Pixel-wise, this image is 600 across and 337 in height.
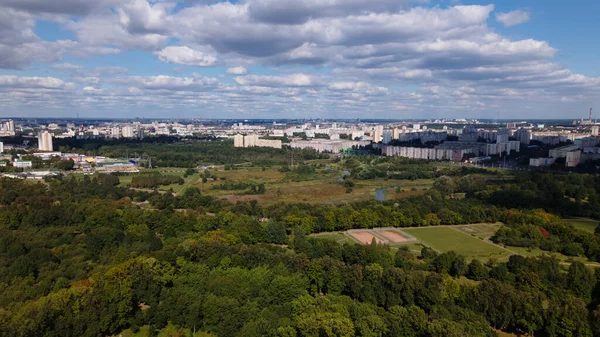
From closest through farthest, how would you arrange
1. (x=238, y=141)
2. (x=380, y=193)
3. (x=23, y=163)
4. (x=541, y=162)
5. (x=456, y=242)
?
(x=456, y=242)
(x=380, y=193)
(x=23, y=163)
(x=541, y=162)
(x=238, y=141)

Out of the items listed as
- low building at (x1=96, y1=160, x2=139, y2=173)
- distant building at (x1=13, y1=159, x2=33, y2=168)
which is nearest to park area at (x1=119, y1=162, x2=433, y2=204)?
low building at (x1=96, y1=160, x2=139, y2=173)

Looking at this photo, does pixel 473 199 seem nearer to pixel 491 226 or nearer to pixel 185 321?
pixel 491 226

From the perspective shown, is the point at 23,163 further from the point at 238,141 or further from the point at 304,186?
the point at 238,141

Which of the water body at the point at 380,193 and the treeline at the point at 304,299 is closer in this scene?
the treeline at the point at 304,299

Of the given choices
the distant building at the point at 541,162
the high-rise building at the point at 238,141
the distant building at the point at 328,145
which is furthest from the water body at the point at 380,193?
the high-rise building at the point at 238,141

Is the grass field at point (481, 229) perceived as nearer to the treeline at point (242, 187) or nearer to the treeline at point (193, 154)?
the treeline at point (242, 187)

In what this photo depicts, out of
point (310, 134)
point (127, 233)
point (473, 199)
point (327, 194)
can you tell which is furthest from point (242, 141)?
point (127, 233)

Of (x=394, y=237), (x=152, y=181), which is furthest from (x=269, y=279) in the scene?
(x=152, y=181)
